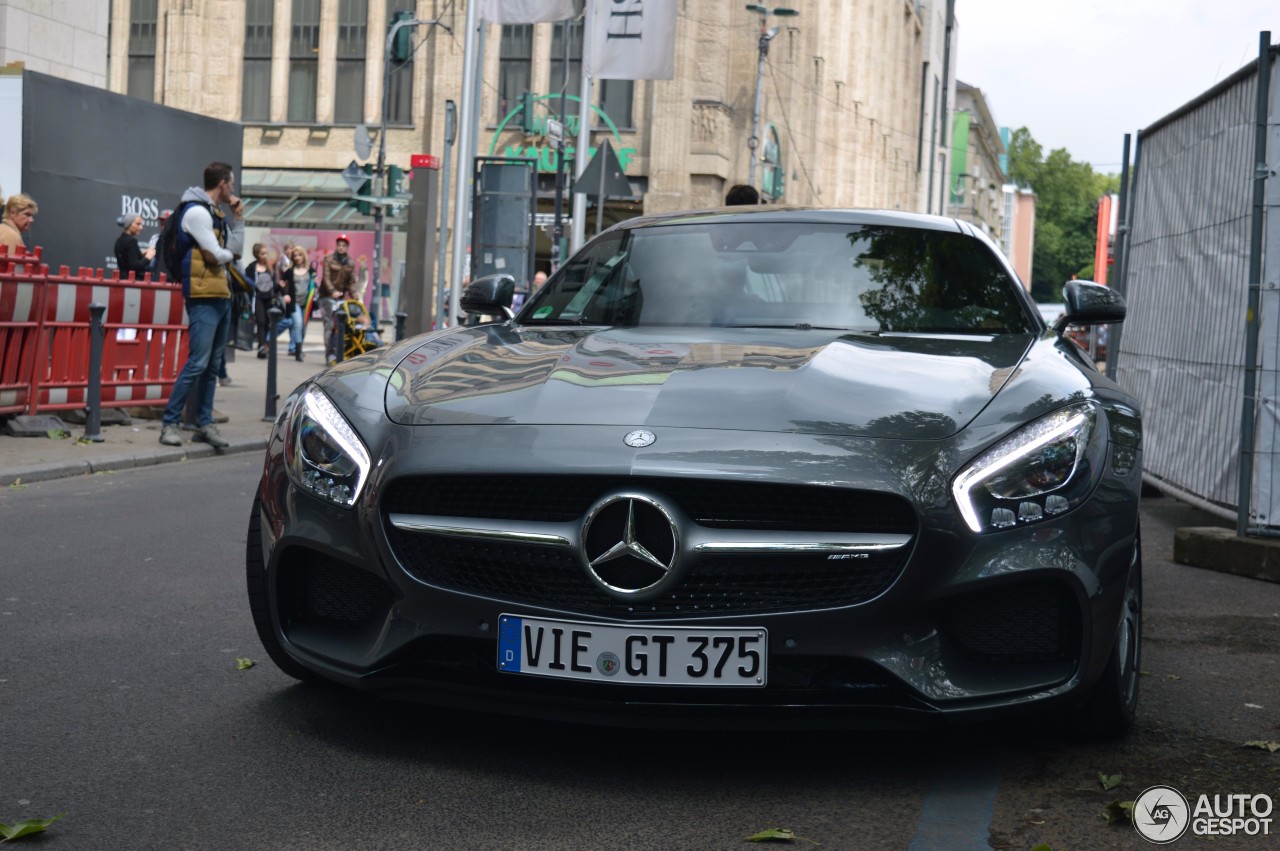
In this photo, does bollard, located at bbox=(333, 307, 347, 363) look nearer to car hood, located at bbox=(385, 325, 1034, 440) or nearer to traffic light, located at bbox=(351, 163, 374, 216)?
traffic light, located at bbox=(351, 163, 374, 216)

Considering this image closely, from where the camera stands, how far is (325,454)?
152 inches

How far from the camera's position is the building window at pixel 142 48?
50.3m

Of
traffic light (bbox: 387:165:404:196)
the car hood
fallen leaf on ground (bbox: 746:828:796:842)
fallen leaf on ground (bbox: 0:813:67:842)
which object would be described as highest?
traffic light (bbox: 387:165:404:196)

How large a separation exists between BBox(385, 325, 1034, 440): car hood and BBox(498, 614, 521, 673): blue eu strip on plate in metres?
0.47

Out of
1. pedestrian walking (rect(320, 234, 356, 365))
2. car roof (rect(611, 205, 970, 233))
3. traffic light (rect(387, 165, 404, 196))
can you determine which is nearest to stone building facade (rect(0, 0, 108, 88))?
pedestrian walking (rect(320, 234, 356, 365))

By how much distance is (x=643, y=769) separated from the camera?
3736 millimetres

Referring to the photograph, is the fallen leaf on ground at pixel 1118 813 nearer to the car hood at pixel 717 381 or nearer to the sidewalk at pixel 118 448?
the car hood at pixel 717 381

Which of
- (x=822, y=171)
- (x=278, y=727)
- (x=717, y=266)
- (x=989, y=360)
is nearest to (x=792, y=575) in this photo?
(x=989, y=360)

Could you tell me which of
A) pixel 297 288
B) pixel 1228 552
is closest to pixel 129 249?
pixel 297 288

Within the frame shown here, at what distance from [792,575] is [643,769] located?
1.98ft

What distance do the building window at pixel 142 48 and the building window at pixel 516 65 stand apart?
11082mm

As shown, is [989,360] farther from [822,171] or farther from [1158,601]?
[822,171]

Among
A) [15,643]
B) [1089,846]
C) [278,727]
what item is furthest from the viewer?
[15,643]

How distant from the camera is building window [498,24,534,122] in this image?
4741 centimetres
